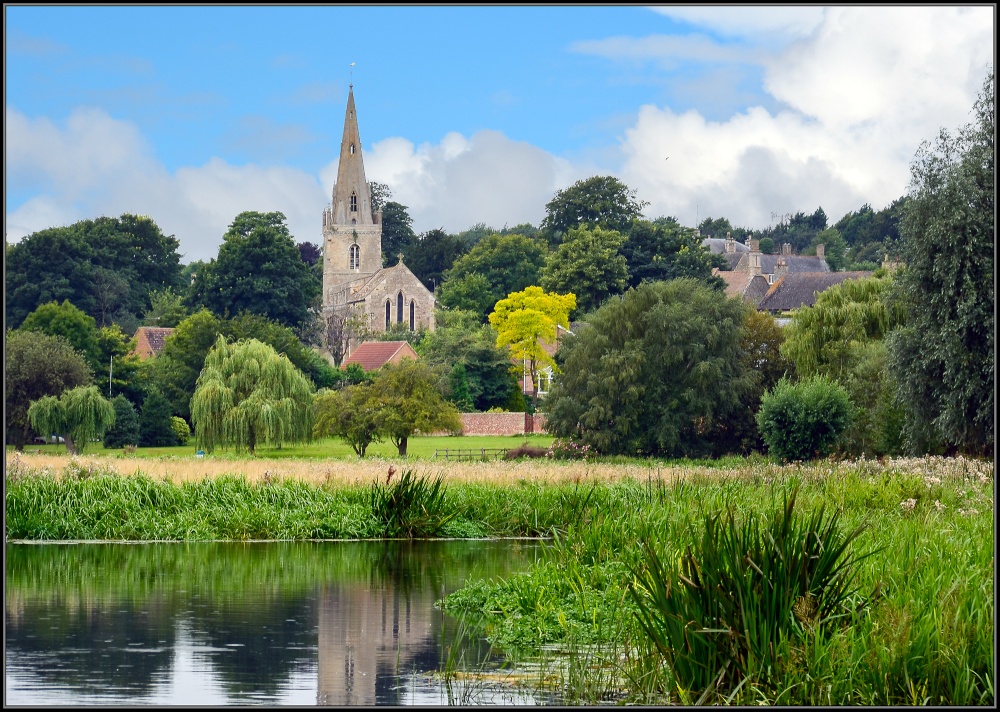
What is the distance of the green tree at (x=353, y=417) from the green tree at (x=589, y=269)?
36.1 metres

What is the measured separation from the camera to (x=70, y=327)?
66.9m

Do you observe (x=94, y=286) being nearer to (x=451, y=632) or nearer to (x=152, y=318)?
(x=152, y=318)

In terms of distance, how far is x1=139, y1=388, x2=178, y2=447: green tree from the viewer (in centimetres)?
5669

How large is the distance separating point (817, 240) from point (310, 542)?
12680 cm

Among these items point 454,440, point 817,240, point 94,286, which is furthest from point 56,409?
point 817,240

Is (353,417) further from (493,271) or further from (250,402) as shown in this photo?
(493,271)

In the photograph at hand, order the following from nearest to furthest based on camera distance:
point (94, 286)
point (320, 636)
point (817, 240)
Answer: point (320, 636)
point (94, 286)
point (817, 240)

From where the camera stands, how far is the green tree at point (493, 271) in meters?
96.1

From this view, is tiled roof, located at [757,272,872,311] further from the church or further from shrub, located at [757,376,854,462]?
shrub, located at [757,376,854,462]

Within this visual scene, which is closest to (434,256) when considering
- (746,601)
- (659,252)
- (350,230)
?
(350,230)

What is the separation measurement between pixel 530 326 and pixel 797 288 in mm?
32837

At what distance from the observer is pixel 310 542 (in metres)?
21.3

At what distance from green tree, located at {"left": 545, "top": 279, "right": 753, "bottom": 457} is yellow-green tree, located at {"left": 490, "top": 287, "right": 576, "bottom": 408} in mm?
22385

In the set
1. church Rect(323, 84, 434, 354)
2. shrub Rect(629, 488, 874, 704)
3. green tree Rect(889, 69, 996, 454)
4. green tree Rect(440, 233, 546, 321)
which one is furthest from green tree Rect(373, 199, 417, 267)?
shrub Rect(629, 488, 874, 704)
